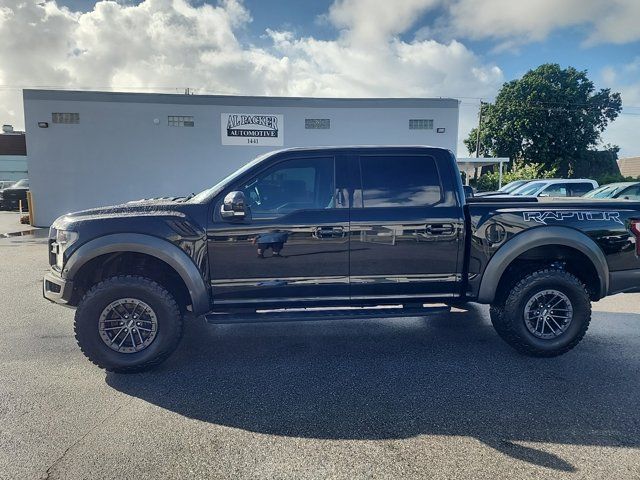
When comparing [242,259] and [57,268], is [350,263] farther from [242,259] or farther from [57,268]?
[57,268]

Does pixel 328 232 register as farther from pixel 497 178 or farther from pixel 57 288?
pixel 497 178

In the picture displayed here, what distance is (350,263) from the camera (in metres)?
3.82

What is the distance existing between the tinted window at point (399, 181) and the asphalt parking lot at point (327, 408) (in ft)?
5.11

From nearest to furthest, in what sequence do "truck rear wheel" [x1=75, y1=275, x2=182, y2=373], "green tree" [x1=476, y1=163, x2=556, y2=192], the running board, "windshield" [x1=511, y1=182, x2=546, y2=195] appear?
1. "truck rear wheel" [x1=75, y1=275, x2=182, y2=373]
2. the running board
3. "windshield" [x1=511, y1=182, x2=546, y2=195]
4. "green tree" [x1=476, y1=163, x2=556, y2=192]

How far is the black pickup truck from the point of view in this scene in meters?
3.63

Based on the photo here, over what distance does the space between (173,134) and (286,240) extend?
13.4 metres

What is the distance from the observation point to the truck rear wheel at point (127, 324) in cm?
359

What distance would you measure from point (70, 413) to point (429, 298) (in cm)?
320

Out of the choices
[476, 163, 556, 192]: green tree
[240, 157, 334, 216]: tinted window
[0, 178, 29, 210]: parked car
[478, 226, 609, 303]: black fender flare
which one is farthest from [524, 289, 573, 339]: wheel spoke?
[0, 178, 29, 210]: parked car

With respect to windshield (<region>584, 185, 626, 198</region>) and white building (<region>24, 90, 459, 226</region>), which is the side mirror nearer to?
windshield (<region>584, 185, 626, 198</region>)

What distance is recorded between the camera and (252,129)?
15.5 meters

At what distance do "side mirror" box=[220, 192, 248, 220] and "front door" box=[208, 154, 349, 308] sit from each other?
80 millimetres

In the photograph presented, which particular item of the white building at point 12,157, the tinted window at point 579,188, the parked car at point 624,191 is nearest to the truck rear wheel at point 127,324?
the parked car at point 624,191

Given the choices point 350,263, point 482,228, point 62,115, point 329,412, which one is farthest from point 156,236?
point 62,115
